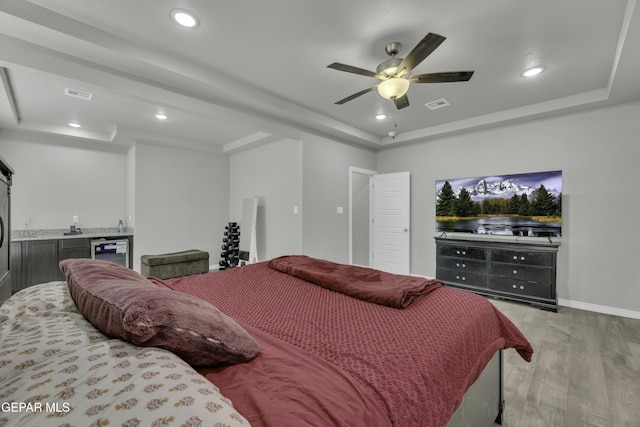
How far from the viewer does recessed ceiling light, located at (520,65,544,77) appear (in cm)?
283

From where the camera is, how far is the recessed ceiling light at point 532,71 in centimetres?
283

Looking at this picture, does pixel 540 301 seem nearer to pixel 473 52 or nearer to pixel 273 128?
pixel 473 52

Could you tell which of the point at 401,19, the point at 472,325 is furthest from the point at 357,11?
the point at 472,325

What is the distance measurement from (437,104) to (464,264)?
2321mm

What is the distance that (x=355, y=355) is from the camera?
1.00 m

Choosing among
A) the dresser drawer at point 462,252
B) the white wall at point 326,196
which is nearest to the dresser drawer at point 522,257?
the dresser drawer at point 462,252

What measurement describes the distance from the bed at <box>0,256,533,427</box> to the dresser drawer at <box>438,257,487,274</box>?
101 inches

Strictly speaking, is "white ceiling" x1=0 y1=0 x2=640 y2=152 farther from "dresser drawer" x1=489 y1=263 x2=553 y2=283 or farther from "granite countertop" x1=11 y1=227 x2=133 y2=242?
"dresser drawer" x1=489 y1=263 x2=553 y2=283

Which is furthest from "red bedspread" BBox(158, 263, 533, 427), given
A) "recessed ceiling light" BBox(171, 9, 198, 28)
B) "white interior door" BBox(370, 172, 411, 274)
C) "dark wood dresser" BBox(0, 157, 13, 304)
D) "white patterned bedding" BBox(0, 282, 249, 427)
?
"white interior door" BBox(370, 172, 411, 274)

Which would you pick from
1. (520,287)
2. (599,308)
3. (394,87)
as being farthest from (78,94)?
(599,308)

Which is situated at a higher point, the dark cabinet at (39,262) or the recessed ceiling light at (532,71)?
the recessed ceiling light at (532,71)

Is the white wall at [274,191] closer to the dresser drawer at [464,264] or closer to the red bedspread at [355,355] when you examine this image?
the dresser drawer at [464,264]

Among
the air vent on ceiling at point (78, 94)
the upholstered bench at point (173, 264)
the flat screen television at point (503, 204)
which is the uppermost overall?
the air vent on ceiling at point (78, 94)

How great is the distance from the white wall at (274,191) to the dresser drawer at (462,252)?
2.24 m
